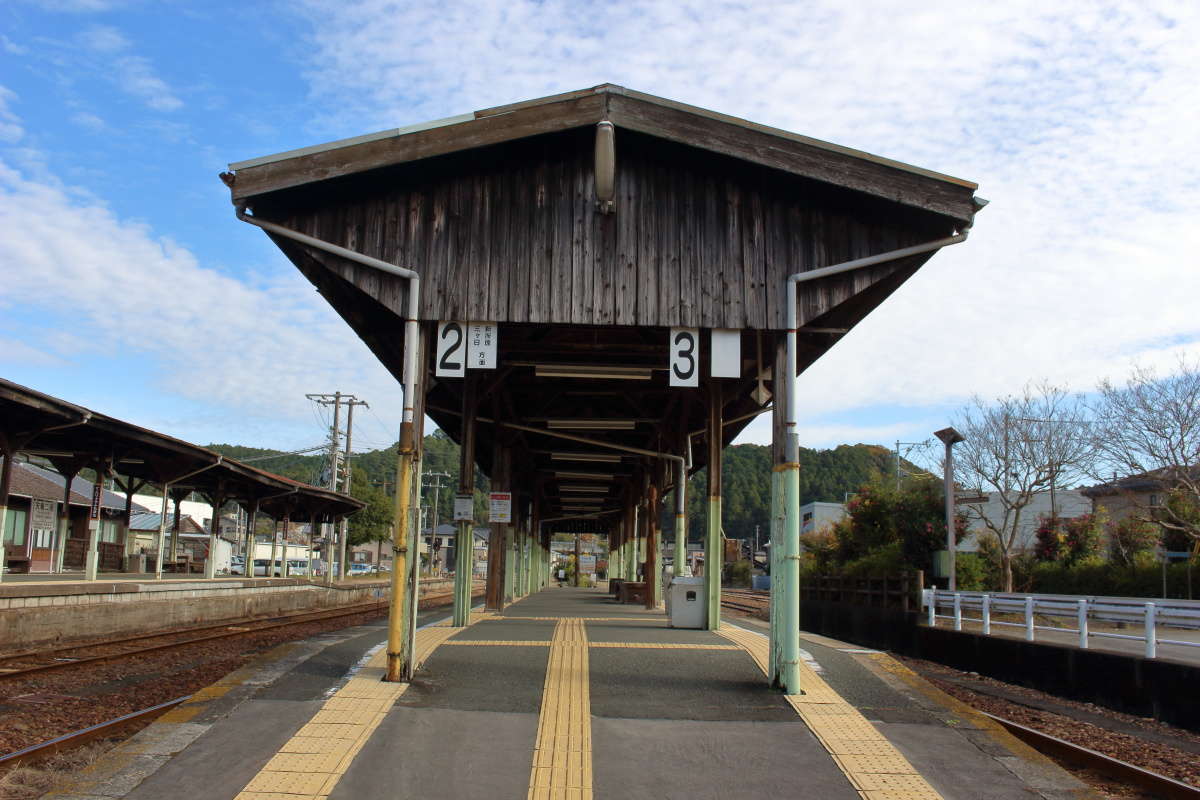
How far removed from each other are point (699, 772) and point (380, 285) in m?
5.50

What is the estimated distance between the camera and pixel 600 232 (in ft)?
30.3

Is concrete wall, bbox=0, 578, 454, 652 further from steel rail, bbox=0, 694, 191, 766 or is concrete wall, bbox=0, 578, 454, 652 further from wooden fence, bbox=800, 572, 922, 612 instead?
wooden fence, bbox=800, 572, 922, 612

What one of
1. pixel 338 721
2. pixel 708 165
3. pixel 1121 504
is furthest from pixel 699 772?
pixel 1121 504

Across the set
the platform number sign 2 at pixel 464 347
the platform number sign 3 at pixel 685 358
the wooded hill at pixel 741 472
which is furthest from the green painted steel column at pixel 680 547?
the wooded hill at pixel 741 472

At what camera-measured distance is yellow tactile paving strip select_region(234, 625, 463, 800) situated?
18.0ft

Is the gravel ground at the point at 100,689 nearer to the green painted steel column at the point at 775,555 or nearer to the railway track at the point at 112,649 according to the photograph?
the railway track at the point at 112,649

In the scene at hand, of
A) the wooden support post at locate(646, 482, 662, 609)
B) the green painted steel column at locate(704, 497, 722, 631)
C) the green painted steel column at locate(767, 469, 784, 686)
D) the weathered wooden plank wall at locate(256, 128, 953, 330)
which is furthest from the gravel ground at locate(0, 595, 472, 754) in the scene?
the wooden support post at locate(646, 482, 662, 609)

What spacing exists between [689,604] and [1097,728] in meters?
5.27

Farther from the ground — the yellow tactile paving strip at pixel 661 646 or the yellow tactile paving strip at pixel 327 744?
the yellow tactile paving strip at pixel 661 646

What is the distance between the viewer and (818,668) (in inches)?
351

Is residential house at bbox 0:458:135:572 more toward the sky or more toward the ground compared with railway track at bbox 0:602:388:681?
more toward the sky

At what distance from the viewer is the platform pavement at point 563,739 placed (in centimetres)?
567

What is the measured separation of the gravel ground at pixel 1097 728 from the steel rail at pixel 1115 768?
0.52ft

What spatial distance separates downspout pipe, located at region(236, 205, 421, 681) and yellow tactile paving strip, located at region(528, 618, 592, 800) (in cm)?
135
